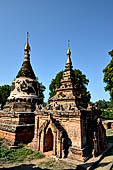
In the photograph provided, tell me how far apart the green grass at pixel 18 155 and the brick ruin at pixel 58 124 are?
82 cm

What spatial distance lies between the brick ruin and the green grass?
82cm

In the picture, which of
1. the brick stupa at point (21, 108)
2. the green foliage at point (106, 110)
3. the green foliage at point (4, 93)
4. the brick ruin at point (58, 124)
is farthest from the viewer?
the green foliage at point (106, 110)

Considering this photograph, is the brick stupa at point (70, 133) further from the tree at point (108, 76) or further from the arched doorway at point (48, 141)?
the tree at point (108, 76)

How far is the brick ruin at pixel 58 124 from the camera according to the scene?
433 inches

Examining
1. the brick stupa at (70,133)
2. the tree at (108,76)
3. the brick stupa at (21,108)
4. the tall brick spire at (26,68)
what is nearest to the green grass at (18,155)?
the brick stupa at (70,133)

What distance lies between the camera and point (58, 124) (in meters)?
12.3

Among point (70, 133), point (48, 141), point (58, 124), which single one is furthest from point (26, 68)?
point (70, 133)

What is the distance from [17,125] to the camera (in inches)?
594

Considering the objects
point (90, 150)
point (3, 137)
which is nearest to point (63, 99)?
point (90, 150)

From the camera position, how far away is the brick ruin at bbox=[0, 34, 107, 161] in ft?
36.1

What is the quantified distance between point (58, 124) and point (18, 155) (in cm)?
464

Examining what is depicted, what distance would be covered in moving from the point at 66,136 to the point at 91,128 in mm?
2731

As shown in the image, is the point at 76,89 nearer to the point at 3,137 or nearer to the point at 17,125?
the point at 17,125

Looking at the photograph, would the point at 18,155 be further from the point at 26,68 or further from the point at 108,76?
the point at 108,76
